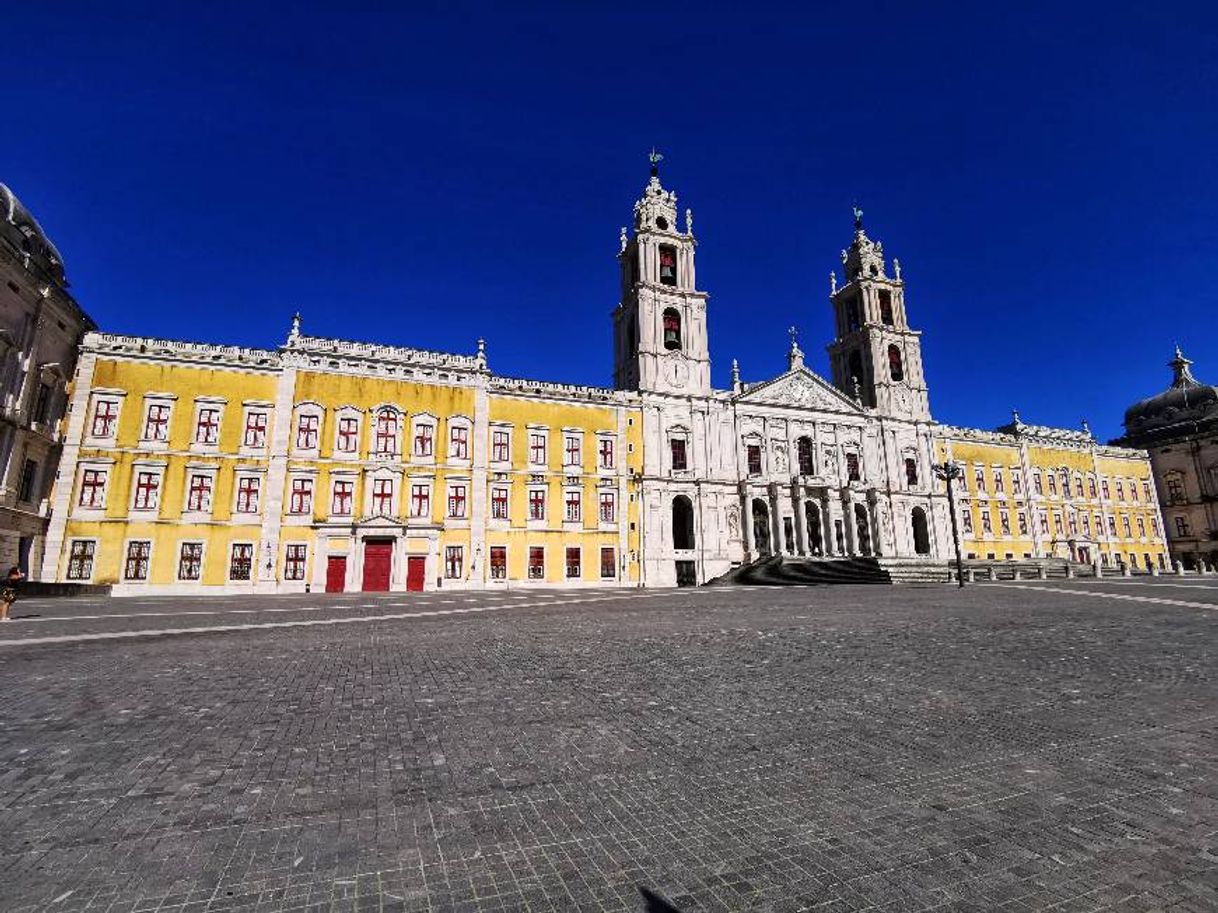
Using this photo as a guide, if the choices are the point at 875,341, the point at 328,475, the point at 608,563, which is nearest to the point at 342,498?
the point at 328,475

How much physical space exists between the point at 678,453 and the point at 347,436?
1986 cm

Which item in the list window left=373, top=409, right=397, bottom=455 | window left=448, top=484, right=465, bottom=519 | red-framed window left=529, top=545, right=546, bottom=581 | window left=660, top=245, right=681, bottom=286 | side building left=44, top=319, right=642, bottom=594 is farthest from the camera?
window left=660, top=245, right=681, bottom=286

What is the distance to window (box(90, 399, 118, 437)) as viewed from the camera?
27.9 meters

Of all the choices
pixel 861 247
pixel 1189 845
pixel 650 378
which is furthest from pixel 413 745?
pixel 861 247

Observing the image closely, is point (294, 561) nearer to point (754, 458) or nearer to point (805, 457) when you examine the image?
point (754, 458)

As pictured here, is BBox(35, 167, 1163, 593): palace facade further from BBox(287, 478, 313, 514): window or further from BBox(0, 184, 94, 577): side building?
BBox(0, 184, 94, 577): side building

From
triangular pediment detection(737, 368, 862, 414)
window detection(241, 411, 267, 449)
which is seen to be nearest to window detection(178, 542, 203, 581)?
window detection(241, 411, 267, 449)

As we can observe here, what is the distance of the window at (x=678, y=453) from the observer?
128 ft

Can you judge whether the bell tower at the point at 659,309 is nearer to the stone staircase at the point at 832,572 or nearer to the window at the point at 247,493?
the stone staircase at the point at 832,572

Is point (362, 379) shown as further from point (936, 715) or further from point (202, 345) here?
point (936, 715)

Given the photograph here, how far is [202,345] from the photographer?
98.8 feet

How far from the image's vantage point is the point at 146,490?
28.0m

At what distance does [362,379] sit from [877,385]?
127 feet

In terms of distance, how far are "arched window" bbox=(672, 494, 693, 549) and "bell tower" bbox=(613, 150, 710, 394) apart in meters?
7.37
